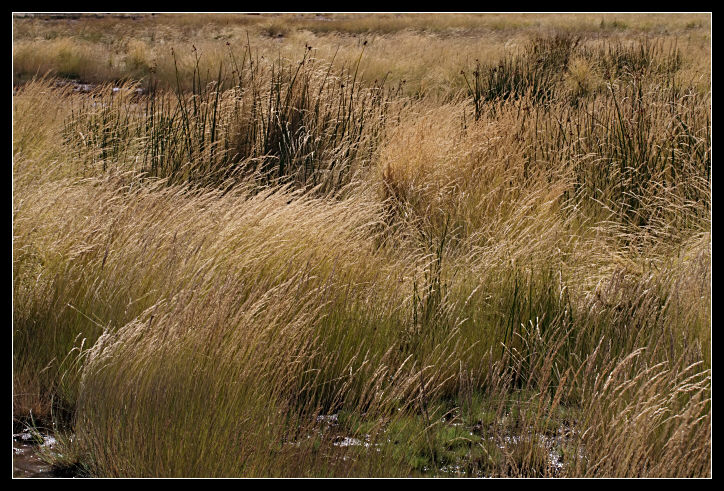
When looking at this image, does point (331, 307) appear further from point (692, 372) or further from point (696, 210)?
point (696, 210)

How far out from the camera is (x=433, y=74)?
10.2 meters

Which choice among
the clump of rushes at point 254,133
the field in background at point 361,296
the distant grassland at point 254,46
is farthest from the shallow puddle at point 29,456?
the distant grassland at point 254,46

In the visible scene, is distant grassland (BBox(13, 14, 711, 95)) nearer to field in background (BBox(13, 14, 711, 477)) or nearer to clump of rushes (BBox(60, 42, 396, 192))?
clump of rushes (BBox(60, 42, 396, 192))

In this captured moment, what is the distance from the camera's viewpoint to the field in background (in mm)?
2197

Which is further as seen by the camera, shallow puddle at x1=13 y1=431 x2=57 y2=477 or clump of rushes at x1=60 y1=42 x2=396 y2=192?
clump of rushes at x1=60 y1=42 x2=396 y2=192

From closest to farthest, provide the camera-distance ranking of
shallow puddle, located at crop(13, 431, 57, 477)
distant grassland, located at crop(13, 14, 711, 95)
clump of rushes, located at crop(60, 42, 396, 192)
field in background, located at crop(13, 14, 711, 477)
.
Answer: field in background, located at crop(13, 14, 711, 477), shallow puddle, located at crop(13, 431, 57, 477), clump of rushes, located at crop(60, 42, 396, 192), distant grassland, located at crop(13, 14, 711, 95)

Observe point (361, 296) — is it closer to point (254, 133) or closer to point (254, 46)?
point (254, 133)

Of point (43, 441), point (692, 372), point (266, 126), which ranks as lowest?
point (43, 441)

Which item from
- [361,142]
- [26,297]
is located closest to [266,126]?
[361,142]

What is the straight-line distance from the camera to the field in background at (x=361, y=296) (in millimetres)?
2197

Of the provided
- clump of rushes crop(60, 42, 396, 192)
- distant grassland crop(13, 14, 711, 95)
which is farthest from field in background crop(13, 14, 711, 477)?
distant grassland crop(13, 14, 711, 95)

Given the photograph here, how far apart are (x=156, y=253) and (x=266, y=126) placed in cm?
229

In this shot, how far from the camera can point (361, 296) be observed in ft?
9.88

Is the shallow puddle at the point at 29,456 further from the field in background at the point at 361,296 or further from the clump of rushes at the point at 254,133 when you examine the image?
the clump of rushes at the point at 254,133
